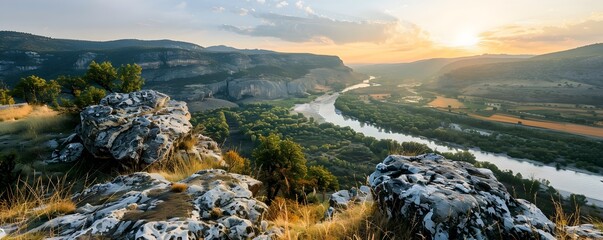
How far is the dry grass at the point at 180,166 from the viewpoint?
310 inches

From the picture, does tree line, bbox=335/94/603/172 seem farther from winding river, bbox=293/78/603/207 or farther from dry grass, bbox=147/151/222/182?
dry grass, bbox=147/151/222/182

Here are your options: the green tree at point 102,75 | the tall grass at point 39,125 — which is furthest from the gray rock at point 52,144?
the green tree at point 102,75

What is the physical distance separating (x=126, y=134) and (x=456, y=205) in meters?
12.2

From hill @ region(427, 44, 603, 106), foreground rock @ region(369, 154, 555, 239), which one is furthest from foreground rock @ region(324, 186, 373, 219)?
hill @ region(427, 44, 603, 106)

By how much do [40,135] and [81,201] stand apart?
11349 millimetres

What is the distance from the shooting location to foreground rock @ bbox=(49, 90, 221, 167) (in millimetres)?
10836

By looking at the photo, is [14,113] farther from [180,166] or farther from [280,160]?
[280,160]

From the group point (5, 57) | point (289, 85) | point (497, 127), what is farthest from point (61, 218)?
point (5, 57)

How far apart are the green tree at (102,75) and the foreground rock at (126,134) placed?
414 inches

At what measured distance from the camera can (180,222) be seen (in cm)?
407

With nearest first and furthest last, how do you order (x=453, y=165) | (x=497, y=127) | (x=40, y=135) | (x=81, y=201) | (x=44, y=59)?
(x=81, y=201)
(x=453, y=165)
(x=40, y=135)
(x=497, y=127)
(x=44, y=59)

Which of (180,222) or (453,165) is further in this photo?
(453,165)

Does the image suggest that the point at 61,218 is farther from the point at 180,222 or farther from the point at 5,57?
the point at 5,57

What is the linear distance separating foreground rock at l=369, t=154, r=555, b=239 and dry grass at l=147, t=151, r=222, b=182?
529 centimetres
